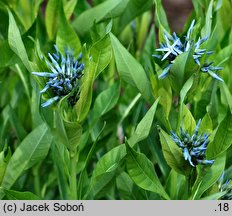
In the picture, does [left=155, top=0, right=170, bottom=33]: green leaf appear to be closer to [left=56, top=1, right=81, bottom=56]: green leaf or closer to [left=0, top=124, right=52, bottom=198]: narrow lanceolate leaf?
[left=56, top=1, right=81, bottom=56]: green leaf

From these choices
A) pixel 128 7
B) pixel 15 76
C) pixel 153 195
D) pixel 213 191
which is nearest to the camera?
pixel 213 191

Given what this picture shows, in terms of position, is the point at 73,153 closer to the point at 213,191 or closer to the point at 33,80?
the point at 33,80

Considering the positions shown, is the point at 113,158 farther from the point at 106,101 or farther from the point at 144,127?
the point at 106,101

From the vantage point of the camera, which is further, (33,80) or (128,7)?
(128,7)

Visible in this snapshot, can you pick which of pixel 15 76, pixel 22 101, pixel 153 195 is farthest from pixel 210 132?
pixel 15 76

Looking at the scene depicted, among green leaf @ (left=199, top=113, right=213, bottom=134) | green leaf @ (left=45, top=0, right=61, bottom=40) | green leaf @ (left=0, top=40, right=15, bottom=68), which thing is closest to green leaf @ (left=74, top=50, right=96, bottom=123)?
green leaf @ (left=199, top=113, right=213, bottom=134)

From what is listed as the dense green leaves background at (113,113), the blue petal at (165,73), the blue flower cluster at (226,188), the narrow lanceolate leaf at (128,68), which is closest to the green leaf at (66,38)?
the dense green leaves background at (113,113)

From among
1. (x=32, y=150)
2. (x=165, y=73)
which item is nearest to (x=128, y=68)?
(x=165, y=73)
